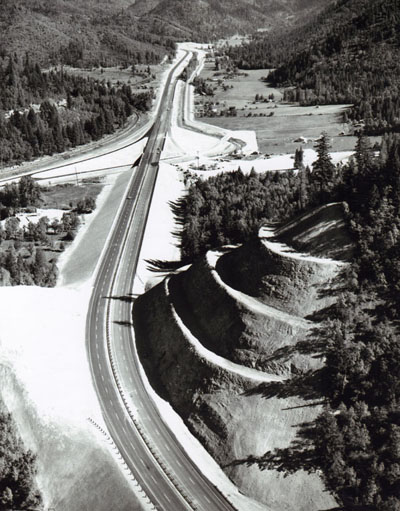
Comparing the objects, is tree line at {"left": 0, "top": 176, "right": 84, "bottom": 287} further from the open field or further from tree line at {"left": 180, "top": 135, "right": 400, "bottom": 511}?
tree line at {"left": 180, "top": 135, "right": 400, "bottom": 511}

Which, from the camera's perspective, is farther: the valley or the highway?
the highway

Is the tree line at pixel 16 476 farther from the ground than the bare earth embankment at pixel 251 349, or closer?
closer

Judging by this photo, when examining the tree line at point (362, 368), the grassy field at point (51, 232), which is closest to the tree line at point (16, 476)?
the tree line at point (362, 368)

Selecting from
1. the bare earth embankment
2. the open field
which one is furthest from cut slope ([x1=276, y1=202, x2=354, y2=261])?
the open field

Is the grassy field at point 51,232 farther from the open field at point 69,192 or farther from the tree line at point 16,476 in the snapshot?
the tree line at point 16,476

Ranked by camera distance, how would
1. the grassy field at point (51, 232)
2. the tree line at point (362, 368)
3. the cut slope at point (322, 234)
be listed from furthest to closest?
the grassy field at point (51, 232)
the cut slope at point (322, 234)
the tree line at point (362, 368)

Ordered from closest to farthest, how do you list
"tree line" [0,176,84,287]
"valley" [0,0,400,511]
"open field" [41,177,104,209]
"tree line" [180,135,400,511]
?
"tree line" [180,135,400,511]
"valley" [0,0,400,511]
"tree line" [0,176,84,287]
"open field" [41,177,104,209]

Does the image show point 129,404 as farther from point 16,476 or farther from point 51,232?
point 51,232

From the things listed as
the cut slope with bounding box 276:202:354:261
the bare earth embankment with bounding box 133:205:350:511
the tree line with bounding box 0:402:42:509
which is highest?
the cut slope with bounding box 276:202:354:261

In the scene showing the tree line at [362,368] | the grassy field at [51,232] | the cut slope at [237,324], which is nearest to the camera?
the tree line at [362,368]
